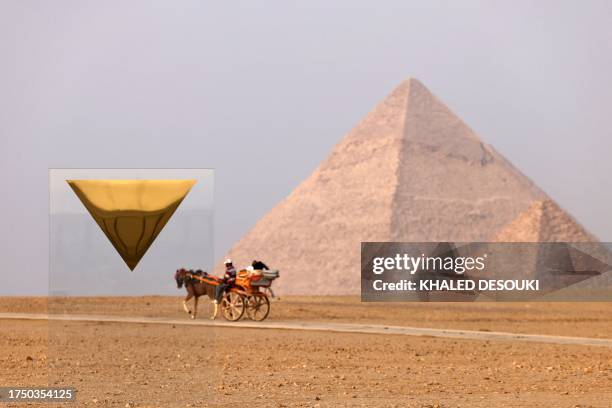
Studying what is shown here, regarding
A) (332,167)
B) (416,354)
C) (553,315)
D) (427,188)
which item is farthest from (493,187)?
(416,354)

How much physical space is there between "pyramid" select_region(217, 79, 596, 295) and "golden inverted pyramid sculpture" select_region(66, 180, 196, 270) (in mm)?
90117

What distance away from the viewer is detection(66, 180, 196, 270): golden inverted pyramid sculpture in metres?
7.62

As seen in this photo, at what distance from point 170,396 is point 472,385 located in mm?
4313

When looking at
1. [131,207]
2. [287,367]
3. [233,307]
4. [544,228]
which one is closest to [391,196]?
[544,228]

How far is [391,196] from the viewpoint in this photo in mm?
110312

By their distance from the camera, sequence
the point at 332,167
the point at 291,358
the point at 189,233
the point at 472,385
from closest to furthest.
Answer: the point at 189,233 → the point at 472,385 → the point at 291,358 → the point at 332,167

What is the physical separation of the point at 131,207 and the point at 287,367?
8.49 m

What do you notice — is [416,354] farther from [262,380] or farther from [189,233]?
[189,233]

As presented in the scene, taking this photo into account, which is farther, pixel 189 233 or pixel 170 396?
pixel 170 396

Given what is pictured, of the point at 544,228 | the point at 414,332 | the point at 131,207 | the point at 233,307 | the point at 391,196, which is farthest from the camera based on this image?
the point at 391,196

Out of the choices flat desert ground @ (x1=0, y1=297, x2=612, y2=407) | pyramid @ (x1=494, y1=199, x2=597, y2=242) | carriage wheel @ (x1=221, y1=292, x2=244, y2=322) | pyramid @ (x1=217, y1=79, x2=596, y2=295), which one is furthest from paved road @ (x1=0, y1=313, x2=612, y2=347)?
pyramid @ (x1=217, y1=79, x2=596, y2=295)

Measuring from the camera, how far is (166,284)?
25.2 feet

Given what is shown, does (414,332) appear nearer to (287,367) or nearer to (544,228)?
(287,367)

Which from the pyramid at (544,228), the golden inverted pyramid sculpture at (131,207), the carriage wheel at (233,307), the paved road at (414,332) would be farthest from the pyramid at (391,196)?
the golden inverted pyramid sculpture at (131,207)
